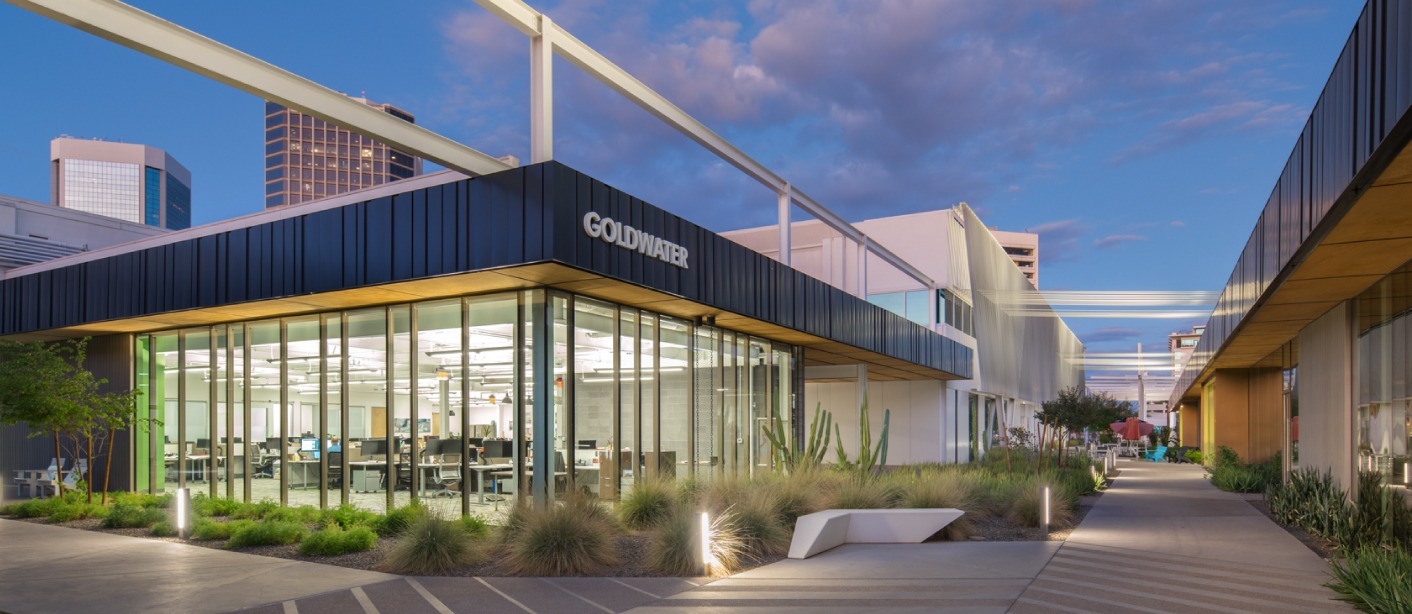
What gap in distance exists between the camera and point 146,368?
1970 cm

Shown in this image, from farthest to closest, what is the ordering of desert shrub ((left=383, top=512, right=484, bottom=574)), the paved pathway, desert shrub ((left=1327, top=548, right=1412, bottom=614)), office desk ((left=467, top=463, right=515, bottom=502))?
1. office desk ((left=467, top=463, right=515, bottom=502))
2. desert shrub ((left=383, top=512, right=484, bottom=574))
3. the paved pathway
4. desert shrub ((left=1327, top=548, right=1412, bottom=614))

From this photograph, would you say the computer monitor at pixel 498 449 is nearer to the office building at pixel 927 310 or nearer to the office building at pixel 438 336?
the office building at pixel 438 336

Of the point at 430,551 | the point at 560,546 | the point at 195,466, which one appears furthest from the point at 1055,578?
the point at 195,466

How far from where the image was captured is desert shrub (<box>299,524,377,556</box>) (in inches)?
461

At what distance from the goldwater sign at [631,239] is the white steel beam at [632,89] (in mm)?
2404

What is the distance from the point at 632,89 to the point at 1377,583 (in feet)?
35.7

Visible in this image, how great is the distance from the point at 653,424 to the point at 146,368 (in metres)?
10.9

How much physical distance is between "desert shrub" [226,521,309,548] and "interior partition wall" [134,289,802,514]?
233 centimetres

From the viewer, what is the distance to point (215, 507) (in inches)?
637

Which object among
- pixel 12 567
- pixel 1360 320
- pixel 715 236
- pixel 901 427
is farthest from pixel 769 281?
pixel 901 427

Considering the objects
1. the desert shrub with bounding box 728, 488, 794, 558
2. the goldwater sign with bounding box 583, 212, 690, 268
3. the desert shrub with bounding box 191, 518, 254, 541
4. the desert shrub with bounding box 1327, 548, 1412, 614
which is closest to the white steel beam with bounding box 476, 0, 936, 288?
the goldwater sign with bounding box 583, 212, 690, 268

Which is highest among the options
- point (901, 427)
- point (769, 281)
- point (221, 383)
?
Result: point (769, 281)

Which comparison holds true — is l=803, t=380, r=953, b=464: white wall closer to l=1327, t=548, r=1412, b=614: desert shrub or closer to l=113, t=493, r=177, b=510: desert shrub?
l=113, t=493, r=177, b=510: desert shrub

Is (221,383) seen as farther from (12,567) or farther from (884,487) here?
(884,487)
